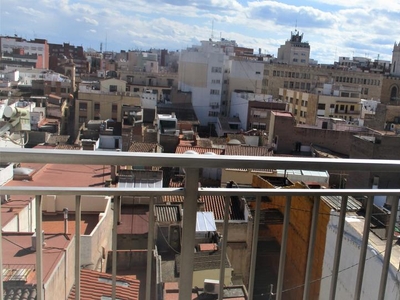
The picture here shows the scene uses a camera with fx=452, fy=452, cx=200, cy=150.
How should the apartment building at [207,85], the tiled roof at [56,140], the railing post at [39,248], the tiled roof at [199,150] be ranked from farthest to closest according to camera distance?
the apartment building at [207,85], the tiled roof at [56,140], the tiled roof at [199,150], the railing post at [39,248]

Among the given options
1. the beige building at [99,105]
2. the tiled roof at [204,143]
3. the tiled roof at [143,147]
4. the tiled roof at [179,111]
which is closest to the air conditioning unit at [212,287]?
the tiled roof at [143,147]

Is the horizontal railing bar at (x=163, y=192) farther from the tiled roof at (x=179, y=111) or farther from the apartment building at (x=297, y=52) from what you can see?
the apartment building at (x=297, y=52)

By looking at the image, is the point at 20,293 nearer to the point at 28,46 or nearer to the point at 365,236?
the point at 365,236

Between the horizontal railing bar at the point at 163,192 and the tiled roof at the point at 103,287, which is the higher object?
the horizontal railing bar at the point at 163,192

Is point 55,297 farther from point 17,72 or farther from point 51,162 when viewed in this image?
point 17,72

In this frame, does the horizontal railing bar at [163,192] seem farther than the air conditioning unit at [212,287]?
No

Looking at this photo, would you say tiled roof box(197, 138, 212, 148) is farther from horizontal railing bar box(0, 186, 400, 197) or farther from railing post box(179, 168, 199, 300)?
railing post box(179, 168, 199, 300)

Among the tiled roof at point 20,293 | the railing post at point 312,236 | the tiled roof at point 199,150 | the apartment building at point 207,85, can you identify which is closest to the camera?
the tiled roof at point 20,293

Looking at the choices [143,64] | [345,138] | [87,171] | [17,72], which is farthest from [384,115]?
[143,64]

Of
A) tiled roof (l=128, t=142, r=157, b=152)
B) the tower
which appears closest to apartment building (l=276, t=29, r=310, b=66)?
the tower

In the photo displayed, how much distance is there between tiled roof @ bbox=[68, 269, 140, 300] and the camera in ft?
6.92

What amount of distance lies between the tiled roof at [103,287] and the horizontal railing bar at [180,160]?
76cm

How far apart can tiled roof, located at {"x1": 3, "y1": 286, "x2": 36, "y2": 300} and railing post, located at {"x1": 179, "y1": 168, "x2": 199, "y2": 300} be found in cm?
62

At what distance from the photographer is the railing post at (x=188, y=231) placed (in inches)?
69.0
